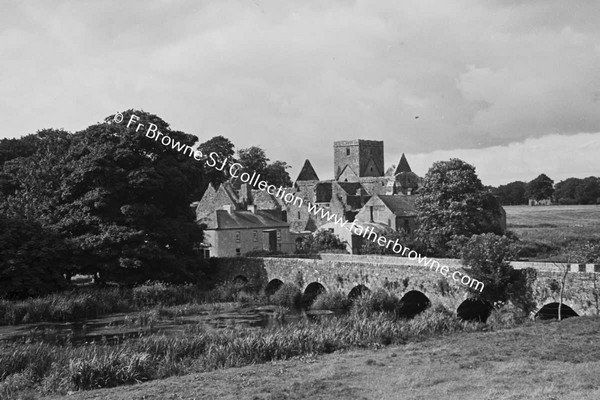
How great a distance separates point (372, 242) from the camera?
5122 cm

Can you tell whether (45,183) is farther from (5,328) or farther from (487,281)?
(487,281)

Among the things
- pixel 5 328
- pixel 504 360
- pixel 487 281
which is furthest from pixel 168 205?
pixel 504 360

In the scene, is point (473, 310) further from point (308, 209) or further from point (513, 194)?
point (513, 194)

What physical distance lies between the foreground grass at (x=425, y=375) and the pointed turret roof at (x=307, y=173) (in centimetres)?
6938

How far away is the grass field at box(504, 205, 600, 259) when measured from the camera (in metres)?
56.5

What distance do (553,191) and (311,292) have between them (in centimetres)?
10235

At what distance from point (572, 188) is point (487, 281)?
106658mm

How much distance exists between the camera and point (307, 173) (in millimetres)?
89438

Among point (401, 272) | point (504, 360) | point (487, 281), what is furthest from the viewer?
point (401, 272)

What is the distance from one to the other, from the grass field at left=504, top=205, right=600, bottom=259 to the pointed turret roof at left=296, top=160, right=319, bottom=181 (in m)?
25.8

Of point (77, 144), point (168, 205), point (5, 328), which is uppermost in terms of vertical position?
point (77, 144)

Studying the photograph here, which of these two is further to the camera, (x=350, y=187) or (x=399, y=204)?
(x=350, y=187)

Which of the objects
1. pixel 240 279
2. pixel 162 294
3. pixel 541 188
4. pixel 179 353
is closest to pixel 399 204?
pixel 240 279

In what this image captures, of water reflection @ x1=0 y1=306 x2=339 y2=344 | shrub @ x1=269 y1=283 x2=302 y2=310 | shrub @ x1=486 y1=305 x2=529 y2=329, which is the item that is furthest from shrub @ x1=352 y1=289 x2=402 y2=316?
shrub @ x1=269 y1=283 x2=302 y2=310
